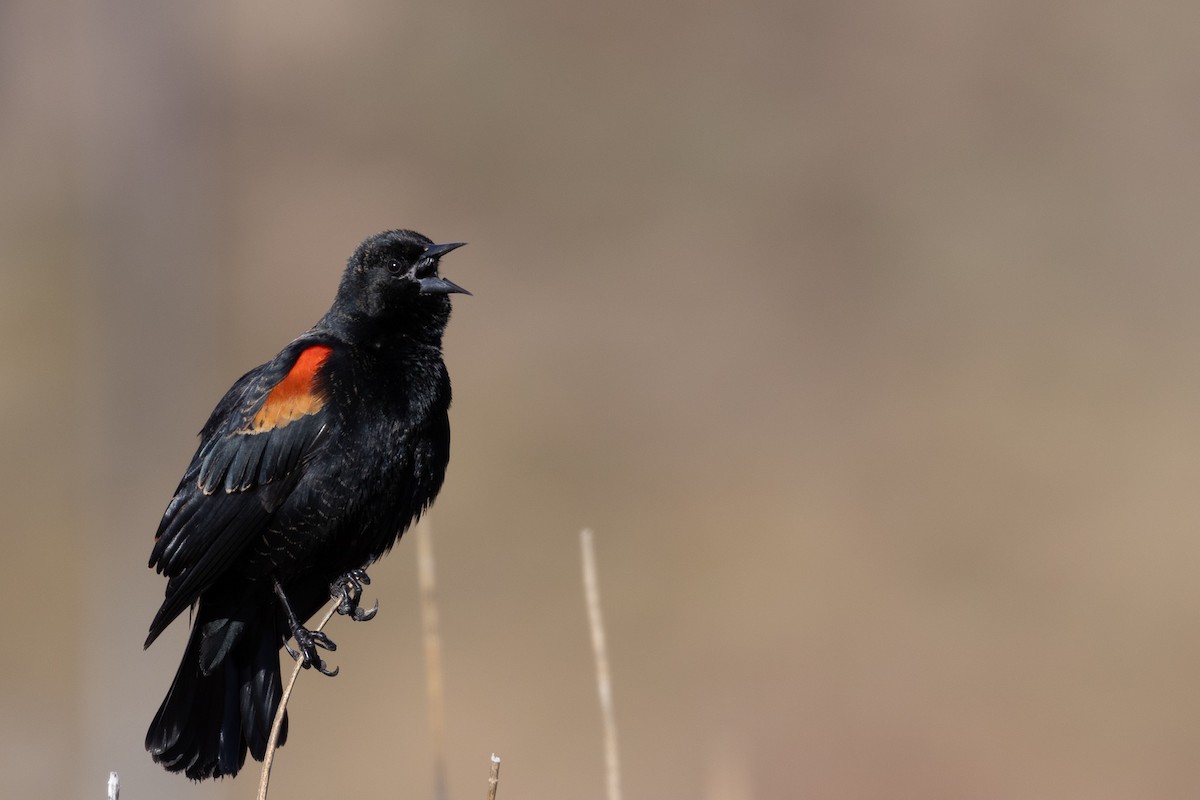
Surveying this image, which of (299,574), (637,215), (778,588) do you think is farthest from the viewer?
(637,215)

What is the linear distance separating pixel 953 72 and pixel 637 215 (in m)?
4.12

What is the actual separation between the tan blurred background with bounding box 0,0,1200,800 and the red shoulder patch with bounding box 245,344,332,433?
126 inches

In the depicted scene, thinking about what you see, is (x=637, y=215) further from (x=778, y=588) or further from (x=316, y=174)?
(x=778, y=588)

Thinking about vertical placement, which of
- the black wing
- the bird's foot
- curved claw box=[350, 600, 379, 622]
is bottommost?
the bird's foot

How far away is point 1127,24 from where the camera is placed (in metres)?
16.3

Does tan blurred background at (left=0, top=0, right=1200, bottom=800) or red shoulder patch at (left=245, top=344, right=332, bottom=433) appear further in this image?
tan blurred background at (left=0, top=0, right=1200, bottom=800)

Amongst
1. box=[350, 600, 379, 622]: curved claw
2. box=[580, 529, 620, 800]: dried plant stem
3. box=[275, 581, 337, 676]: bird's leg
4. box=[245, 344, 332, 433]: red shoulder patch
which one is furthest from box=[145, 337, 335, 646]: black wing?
box=[580, 529, 620, 800]: dried plant stem

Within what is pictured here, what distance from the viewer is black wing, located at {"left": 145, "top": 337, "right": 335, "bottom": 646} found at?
3365 mm

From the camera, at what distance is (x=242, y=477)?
346 cm

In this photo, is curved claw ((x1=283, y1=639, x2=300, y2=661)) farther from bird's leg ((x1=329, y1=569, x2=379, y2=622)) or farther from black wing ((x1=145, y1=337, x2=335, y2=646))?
black wing ((x1=145, y1=337, x2=335, y2=646))

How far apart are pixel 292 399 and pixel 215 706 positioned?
2.50 feet

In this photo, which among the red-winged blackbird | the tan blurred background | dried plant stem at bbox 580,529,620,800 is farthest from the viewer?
the tan blurred background

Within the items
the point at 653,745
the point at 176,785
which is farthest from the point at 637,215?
the point at 176,785

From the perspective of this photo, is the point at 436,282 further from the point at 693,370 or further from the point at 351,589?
the point at 693,370
